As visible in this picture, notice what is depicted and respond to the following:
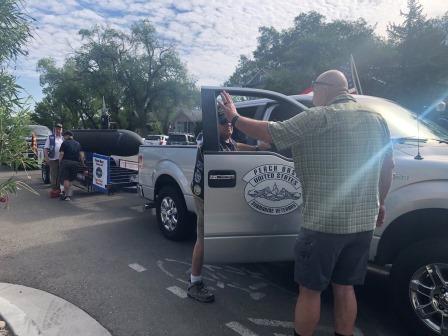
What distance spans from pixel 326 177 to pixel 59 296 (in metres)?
2.88

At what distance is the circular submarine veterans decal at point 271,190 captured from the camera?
3.46 meters

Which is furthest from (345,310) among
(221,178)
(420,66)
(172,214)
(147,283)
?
(420,66)

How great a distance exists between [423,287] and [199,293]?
1.94m

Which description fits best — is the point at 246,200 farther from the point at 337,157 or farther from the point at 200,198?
the point at 337,157

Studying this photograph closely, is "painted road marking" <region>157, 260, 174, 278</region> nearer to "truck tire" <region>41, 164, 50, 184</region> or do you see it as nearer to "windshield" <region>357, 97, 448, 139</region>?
"windshield" <region>357, 97, 448, 139</region>

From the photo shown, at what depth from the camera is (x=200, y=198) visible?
3.57 meters

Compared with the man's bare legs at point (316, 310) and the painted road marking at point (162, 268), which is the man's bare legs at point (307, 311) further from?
the painted road marking at point (162, 268)

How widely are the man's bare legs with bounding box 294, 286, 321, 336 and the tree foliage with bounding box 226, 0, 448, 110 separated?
674 inches

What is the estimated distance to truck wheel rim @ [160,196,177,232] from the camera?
5.59 m

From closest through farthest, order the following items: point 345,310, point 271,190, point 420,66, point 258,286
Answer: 1. point 345,310
2. point 271,190
3. point 258,286
4. point 420,66

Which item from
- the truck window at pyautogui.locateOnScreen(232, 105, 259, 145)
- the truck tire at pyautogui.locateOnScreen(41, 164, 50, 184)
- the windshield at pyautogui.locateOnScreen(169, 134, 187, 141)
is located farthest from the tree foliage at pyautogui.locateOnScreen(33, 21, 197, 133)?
the truck window at pyautogui.locateOnScreen(232, 105, 259, 145)

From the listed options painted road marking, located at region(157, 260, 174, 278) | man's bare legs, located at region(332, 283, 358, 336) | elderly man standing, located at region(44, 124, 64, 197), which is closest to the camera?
man's bare legs, located at region(332, 283, 358, 336)

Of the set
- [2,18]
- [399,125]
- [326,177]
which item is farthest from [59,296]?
[399,125]

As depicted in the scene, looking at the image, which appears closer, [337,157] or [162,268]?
[337,157]
